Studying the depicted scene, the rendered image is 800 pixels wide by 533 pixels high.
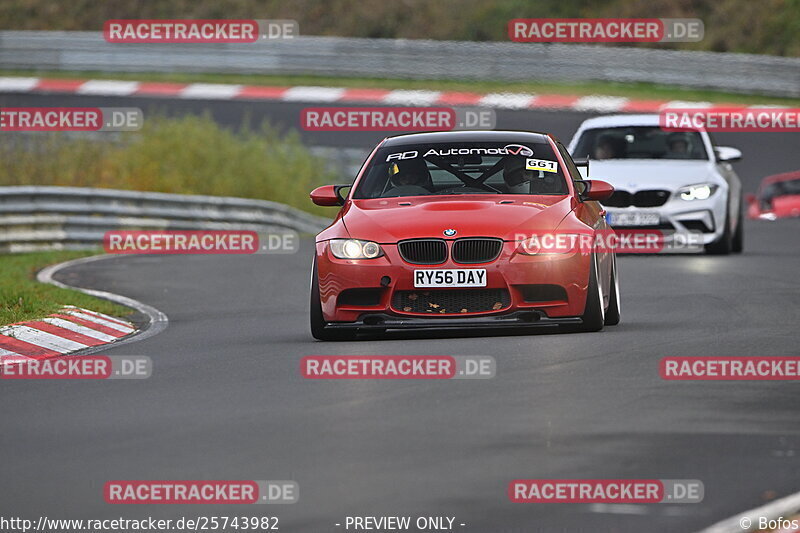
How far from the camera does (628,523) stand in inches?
231

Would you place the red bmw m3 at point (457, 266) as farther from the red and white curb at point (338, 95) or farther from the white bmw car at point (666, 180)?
the red and white curb at point (338, 95)

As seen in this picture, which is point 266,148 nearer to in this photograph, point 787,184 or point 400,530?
point 787,184

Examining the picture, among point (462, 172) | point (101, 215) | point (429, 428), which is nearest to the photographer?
point (429, 428)

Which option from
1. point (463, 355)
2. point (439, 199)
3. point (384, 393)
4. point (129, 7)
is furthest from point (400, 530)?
point (129, 7)

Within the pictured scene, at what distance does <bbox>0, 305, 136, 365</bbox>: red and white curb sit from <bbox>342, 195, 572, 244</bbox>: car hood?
2176mm

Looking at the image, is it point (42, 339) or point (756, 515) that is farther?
point (42, 339)

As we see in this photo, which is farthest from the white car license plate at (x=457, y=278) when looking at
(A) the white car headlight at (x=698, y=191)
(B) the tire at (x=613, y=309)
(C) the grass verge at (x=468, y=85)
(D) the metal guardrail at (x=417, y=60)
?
(D) the metal guardrail at (x=417, y=60)

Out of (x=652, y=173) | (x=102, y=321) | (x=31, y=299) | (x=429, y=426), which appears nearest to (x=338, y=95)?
(x=652, y=173)

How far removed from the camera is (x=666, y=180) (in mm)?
18641

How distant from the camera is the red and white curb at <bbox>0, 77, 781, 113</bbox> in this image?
34344 mm

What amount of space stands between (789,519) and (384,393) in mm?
3282

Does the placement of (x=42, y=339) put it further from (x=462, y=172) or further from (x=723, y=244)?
(x=723, y=244)

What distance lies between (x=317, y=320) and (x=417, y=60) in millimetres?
26575

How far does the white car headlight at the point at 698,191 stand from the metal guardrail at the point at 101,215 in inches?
308
